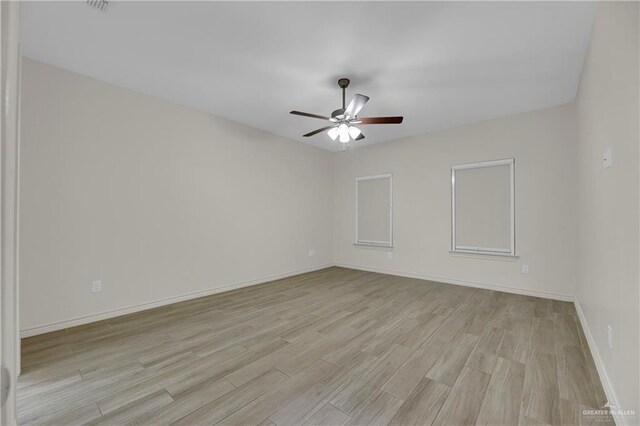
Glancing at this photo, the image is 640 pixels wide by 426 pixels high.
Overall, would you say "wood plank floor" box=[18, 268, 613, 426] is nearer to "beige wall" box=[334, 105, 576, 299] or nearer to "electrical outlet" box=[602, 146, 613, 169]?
"beige wall" box=[334, 105, 576, 299]

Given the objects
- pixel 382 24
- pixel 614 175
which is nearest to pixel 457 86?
pixel 382 24

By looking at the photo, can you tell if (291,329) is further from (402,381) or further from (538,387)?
(538,387)

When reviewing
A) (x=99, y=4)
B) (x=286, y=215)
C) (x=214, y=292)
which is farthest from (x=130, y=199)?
(x=286, y=215)

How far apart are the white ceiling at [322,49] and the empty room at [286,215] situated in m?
0.02

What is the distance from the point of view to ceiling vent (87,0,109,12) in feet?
6.51

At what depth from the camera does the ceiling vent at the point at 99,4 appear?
199 cm

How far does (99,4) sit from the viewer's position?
2016 millimetres

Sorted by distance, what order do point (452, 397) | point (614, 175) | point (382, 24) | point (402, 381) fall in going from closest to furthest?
point (614, 175) → point (452, 397) → point (402, 381) → point (382, 24)

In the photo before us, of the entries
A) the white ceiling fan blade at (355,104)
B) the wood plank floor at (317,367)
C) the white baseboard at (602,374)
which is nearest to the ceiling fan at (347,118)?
the white ceiling fan blade at (355,104)

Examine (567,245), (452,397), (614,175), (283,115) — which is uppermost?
(283,115)

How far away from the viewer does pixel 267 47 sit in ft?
8.20

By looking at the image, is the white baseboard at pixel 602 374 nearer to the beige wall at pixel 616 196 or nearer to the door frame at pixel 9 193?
the beige wall at pixel 616 196

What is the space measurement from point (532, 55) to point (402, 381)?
10.1 ft

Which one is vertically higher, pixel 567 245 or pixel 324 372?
pixel 567 245
